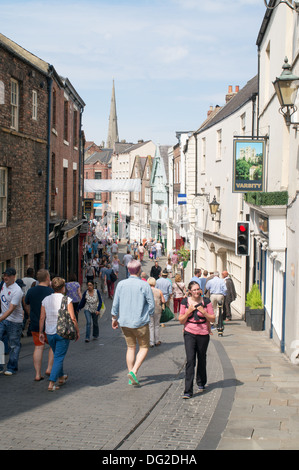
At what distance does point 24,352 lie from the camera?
455 inches

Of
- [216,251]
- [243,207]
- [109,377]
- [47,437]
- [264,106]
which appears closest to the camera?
[47,437]

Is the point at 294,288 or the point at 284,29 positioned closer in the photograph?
the point at 294,288

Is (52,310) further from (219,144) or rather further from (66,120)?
(219,144)

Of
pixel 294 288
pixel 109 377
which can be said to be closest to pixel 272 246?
pixel 294 288

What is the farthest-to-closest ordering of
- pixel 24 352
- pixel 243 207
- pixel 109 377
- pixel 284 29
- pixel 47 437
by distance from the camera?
pixel 243 207, pixel 284 29, pixel 24 352, pixel 109 377, pixel 47 437

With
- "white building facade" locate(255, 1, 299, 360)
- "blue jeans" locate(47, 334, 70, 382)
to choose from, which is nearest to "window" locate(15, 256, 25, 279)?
"white building facade" locate(255, 1, 299, 360)

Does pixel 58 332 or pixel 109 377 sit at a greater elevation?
pixel 58 332

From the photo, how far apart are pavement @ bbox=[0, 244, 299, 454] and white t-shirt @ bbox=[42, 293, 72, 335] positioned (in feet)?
2.84

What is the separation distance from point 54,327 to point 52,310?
242 mm

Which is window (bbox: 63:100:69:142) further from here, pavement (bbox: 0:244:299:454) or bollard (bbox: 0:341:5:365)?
bollard (bbox: 0:341:5:365)

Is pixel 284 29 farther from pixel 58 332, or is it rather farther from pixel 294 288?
pixel 58 332

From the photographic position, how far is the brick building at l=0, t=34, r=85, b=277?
15406 mm

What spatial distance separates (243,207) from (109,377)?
558 inches

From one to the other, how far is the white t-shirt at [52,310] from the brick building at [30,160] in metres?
6.66
